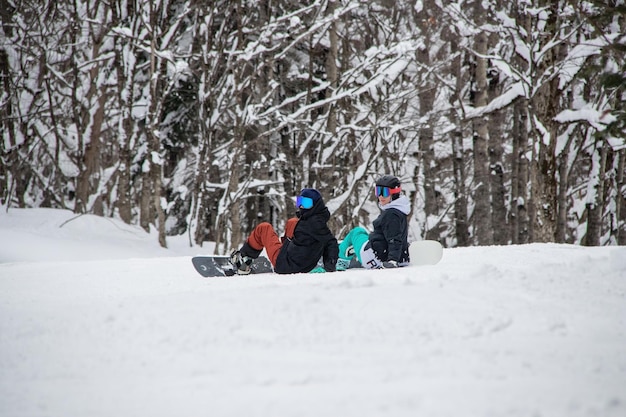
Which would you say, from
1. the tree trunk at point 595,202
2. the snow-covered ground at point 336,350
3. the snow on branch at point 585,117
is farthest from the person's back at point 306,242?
the tree trunk at point 595,202

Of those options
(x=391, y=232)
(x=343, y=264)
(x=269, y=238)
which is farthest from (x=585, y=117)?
(x=269, y=238)

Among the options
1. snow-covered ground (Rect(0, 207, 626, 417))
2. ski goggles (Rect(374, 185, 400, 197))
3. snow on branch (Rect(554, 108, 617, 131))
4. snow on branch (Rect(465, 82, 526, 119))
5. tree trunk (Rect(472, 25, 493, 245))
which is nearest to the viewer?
snow-covered ground (Rect(0, 207, 626, 417))

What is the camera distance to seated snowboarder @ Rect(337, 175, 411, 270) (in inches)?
274

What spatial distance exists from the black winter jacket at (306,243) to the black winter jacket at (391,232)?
63cm

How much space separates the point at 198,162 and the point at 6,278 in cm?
621

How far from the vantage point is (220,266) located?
719 centimetres

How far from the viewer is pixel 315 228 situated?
265 inches

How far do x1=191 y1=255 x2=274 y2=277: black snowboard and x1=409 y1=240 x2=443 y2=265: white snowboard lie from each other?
5.74 ft

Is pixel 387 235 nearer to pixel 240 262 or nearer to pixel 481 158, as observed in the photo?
pixel 240 262

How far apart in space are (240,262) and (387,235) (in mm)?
1706

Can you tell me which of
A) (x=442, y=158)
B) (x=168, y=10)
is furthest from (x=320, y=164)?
(x=442, y=158)

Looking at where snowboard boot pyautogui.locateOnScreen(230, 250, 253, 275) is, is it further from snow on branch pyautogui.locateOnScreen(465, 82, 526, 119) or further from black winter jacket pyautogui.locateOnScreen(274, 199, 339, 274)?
snow on branch pyautogui.locateOnScreen(465, 82, 526, 119)

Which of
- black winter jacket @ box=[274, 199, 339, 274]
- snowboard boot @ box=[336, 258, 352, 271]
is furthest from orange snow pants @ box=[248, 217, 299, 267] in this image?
snowboard boot @ box=[336, 258, 352, 271]

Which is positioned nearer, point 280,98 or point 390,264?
point 390,264
